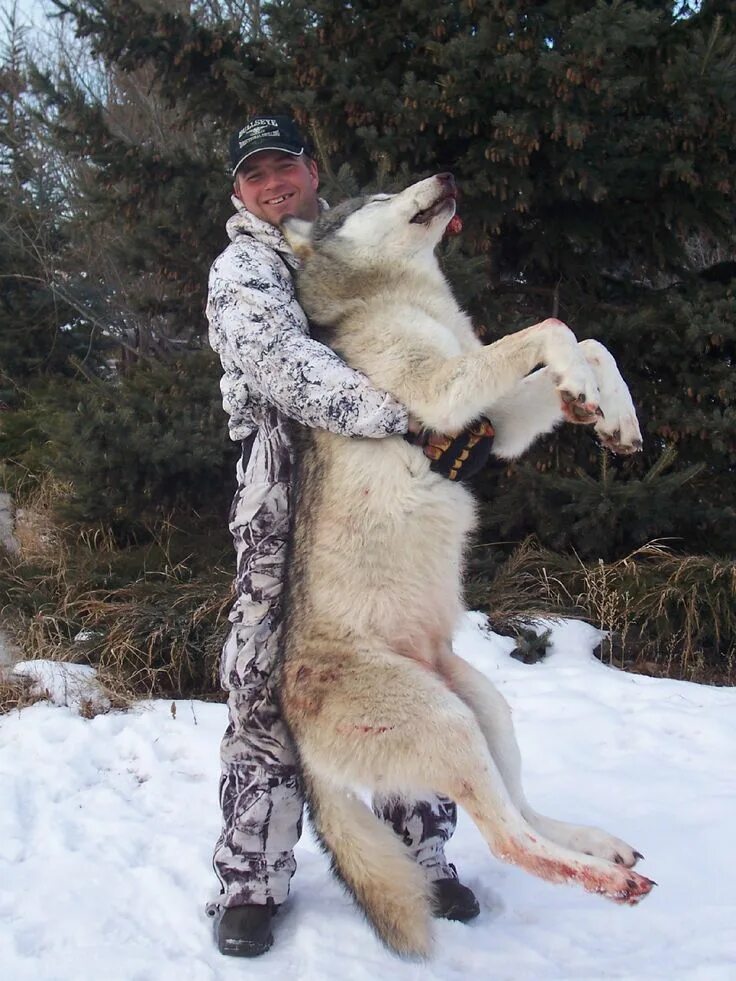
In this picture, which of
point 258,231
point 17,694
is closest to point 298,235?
point 258,231

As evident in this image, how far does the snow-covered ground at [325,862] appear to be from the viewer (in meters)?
2.38

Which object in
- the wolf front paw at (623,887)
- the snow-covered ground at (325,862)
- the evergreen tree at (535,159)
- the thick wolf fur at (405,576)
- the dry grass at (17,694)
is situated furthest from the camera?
the evergreen tree at (535,159)

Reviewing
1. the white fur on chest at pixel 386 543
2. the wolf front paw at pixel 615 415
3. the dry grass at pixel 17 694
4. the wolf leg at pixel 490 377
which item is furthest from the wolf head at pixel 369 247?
the dry grass at pixel 17 694

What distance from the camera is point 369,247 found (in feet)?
8.80

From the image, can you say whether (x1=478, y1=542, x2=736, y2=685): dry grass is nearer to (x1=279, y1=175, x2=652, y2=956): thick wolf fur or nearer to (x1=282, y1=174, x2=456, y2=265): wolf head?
(x1=279, y1=175, x2=652, y2=956): thick wolf fur

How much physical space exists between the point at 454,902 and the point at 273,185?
8.15 ft

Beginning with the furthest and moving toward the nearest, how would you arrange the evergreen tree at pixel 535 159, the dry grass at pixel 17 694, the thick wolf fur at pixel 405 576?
the evergreen tree at pixel 535 159 → the dry grass at pixel 17 694 → the thick wolf fur at pixel 405 576

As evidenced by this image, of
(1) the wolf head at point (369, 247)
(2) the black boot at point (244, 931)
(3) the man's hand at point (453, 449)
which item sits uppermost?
(1) the wolf head at point (369, 247)

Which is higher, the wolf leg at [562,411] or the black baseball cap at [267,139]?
the black baseball cap at [267,139]

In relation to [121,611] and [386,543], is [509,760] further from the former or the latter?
[121,611]

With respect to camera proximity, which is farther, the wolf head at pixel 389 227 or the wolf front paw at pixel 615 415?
the wolf head at pixel 389 227

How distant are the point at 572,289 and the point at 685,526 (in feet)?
6.30

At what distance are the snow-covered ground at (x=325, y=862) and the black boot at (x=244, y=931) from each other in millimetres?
41

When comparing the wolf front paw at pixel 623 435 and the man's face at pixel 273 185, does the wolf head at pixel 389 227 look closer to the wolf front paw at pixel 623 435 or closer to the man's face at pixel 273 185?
the man's face at pixel 273 185
